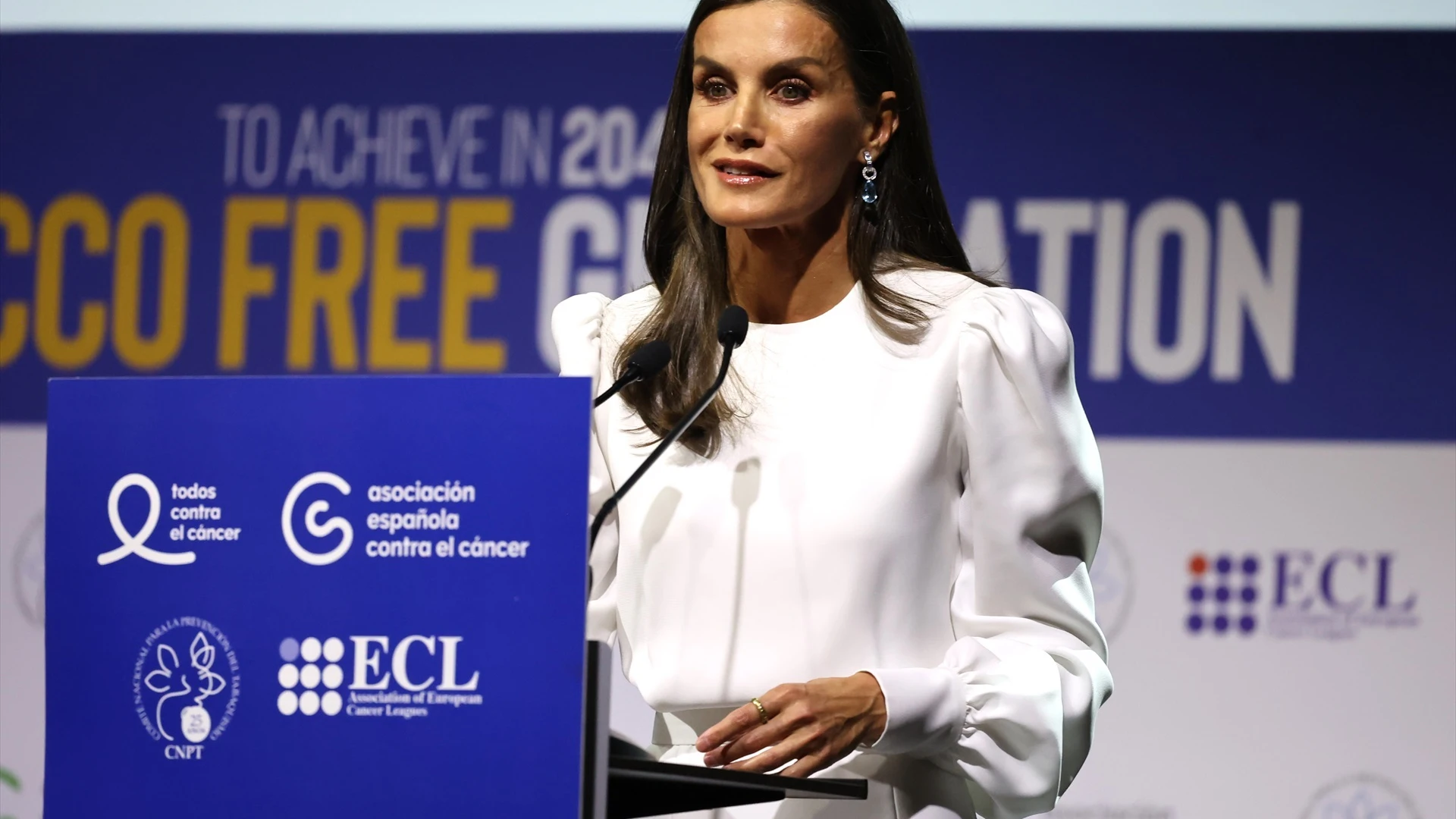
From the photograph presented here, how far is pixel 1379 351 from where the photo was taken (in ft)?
11.3

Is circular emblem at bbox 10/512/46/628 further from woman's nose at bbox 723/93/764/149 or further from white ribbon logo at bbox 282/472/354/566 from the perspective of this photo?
white ribbon logo at bbox 282/472/354/566

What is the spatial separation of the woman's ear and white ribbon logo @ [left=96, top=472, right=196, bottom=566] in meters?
0.87

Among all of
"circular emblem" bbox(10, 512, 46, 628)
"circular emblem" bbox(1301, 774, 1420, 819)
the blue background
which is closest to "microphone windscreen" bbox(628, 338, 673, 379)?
the blue background

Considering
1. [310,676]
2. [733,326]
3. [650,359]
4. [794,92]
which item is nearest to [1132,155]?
[794,92]

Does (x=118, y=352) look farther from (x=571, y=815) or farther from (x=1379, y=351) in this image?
(x=571, y=815)

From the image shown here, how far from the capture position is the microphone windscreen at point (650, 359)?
153cm

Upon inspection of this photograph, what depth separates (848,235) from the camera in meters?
1.88

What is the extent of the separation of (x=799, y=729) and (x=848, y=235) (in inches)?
25.7

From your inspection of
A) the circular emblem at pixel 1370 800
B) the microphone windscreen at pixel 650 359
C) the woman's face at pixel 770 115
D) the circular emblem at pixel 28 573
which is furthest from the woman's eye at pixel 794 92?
the circular emblem at pixel 28 573

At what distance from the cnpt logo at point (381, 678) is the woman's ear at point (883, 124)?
83 centimetres

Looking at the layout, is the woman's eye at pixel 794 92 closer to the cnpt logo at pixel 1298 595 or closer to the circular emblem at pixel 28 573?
the cnpt logo at pixel 1298 595

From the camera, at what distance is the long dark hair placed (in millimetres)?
1817

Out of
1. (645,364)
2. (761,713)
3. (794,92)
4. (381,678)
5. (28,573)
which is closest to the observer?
(381,678)

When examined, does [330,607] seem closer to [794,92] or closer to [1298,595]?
[794,92]
